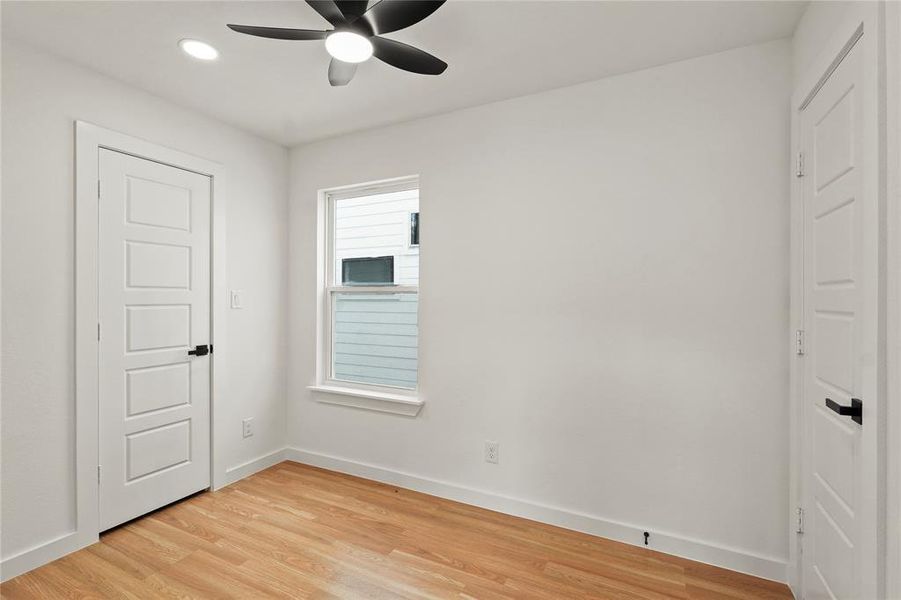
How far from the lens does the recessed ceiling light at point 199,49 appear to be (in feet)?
6.88

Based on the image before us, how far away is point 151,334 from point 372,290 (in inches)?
57.3

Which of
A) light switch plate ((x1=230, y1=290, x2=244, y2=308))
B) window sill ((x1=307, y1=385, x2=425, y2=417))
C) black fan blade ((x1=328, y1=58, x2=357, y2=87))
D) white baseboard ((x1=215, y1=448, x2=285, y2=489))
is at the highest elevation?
black fan blade ((x1=328, y1=58, x2=357, y2=87))

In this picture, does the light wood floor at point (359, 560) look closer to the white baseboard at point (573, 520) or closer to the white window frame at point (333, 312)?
the white baseboard at point (573, 520)

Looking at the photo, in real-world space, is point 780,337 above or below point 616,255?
below

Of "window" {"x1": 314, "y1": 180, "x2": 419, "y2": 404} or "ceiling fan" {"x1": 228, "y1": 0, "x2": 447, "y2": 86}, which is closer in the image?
"ceiling fan" {"x1": 228, "y1": 0, "x2": 447, "y2": 86}

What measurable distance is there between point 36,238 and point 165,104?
1.14 meters

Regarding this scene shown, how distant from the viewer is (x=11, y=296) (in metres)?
2.04

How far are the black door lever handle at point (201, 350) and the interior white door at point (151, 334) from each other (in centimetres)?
1

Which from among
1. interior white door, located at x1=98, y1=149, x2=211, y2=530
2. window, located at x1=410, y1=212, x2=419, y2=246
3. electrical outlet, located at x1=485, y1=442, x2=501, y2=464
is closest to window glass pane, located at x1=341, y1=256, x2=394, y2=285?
window, located at x1=410, y1=212, x2=419, y2=246

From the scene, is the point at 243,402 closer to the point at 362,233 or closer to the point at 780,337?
the point at 362,233

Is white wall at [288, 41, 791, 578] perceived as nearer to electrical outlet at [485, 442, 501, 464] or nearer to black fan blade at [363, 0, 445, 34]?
electrical outlet at [485, 442, 501, 464]

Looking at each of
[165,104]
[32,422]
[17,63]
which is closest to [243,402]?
[32,422]

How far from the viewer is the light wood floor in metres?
1.95

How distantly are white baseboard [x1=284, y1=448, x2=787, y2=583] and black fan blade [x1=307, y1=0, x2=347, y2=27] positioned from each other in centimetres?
265
